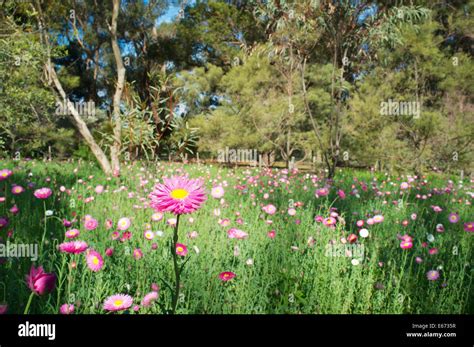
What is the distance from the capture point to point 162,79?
2.81m

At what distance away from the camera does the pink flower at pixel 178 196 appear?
32.7 inches

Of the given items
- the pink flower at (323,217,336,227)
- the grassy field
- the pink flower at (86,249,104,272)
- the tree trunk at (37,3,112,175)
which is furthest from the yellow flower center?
the tree trunk at (37,3,112,175)

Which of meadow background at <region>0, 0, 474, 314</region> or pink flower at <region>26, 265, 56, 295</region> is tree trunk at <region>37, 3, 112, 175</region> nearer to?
meadow background at <region>0, 0, 474, 314</region>

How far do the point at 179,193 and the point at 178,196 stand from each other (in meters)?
0.01

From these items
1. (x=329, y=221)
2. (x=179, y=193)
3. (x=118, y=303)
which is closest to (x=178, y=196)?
(x=179, y=193)

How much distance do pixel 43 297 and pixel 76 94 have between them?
1870 cm

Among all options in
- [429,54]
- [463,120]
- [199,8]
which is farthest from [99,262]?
[199,8]

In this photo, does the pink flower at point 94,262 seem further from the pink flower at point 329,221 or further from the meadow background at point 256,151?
the pink flower at point 329,221

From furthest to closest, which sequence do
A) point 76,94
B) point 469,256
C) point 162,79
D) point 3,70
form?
point 76,94
point 3,70
point 162,79
point 469,256

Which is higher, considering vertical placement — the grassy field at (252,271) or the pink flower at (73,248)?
the pink flower at (73,248)

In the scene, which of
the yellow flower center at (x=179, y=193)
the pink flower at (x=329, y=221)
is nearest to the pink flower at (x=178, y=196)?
the yellow flower center at (x=179, y=193)

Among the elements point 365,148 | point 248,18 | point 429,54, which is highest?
point 248,18

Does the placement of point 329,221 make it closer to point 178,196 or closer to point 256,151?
point 178,196
